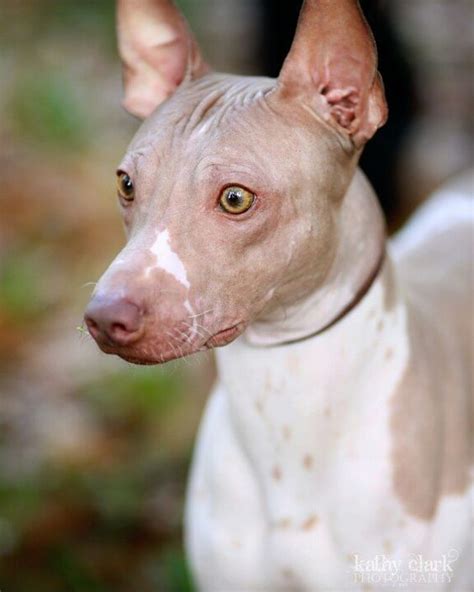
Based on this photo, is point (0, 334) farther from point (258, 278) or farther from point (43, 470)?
point (258, 278)

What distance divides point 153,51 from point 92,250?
318 centimetres

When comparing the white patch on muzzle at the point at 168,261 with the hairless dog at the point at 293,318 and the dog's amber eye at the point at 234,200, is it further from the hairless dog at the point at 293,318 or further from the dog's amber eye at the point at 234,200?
the dog's amber eye at the point at 234,200

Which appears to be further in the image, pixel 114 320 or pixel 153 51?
pixel 153 51

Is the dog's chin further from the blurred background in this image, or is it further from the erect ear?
the erect ear

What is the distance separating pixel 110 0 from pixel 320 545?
4.73 m

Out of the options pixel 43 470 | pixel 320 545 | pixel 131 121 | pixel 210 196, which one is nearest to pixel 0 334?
pixel 43 470

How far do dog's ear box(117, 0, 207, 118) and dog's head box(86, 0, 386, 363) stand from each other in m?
0.18

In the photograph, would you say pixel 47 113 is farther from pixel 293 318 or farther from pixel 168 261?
pixel 168 261

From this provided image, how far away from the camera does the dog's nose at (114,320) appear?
6.41ft

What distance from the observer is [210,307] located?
2084mm

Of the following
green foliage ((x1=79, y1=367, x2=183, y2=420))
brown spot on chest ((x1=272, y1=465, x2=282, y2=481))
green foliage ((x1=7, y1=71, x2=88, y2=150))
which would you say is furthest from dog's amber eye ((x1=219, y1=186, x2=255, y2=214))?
green foliage ((x1=7, y1=71, x2=88, y2=150))

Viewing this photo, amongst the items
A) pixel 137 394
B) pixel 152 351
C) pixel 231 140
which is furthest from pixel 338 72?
pixel 137 394

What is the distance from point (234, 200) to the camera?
2.09 meters

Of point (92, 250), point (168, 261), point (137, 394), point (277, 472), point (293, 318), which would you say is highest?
point (168, 261)
